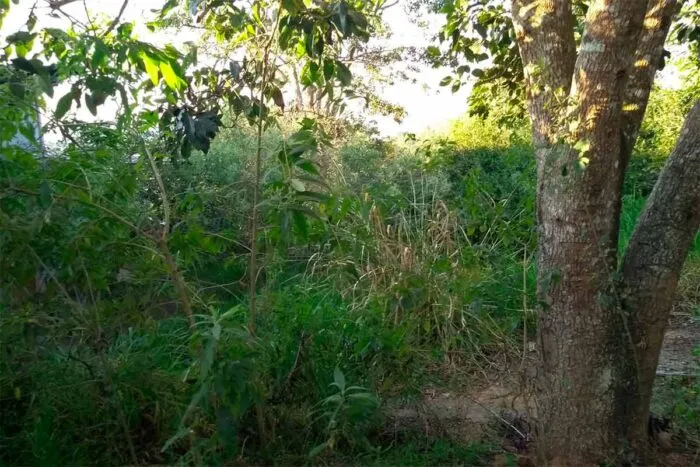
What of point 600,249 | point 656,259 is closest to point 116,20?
point 600,249

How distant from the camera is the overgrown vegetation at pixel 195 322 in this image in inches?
138

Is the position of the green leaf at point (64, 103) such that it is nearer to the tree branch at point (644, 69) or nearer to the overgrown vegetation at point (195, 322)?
the overgrown vegetation at point (195, 322)

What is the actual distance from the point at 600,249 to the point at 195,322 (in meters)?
1.98

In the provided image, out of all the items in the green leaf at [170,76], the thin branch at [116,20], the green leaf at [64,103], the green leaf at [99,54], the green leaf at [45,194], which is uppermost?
the thin branch at [116,20]

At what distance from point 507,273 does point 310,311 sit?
1.55 metres

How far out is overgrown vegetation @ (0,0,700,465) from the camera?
350 cm

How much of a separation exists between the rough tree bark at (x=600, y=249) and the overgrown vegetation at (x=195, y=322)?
0.40 meters

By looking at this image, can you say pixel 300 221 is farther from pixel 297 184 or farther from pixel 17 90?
pixel 17 90

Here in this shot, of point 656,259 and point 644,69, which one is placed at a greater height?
point 644,69

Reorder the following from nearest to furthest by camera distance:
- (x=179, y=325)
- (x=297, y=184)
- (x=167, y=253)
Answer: (x=297, y=184)
(x=167, y=253)
(x=179, y=325)

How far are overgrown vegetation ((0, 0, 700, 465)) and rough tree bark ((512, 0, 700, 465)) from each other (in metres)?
0.40

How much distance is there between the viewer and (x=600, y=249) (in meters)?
3.83

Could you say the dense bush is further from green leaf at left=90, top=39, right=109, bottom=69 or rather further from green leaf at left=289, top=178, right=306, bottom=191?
green leaf at left=90, top=39, right=109, bottom=69

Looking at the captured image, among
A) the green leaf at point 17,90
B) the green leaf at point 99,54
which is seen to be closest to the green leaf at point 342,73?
the green leaf at point 99,54
